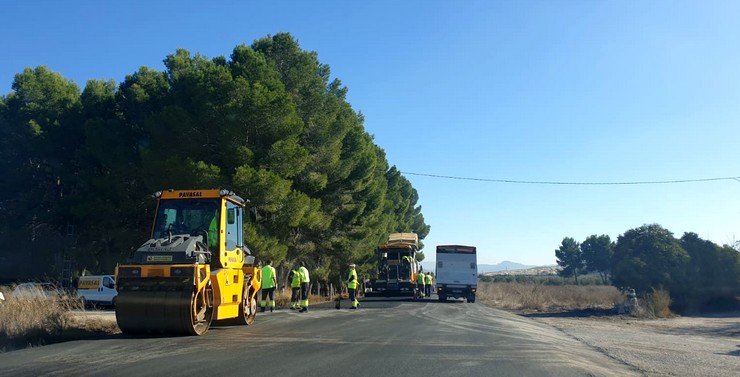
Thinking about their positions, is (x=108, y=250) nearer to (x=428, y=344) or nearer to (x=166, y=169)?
(x=166, y=169)

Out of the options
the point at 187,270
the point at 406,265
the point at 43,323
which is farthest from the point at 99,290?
the point at 406,265

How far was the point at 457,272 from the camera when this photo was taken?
33.9 metres

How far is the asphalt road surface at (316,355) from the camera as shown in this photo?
823cm

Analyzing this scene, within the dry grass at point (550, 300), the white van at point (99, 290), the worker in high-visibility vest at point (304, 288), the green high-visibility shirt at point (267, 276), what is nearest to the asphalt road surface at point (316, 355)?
→ the green high-visibility shirt at point (267, 276)

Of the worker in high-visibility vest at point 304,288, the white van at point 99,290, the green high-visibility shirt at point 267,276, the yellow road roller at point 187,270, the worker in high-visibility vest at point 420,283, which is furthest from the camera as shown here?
the worker in high-visibility vest at point 420,283

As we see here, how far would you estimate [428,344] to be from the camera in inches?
452

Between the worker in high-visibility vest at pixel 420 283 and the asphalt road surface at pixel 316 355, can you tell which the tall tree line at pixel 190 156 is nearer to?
the worker in high-visibility vest at pixel 420 283

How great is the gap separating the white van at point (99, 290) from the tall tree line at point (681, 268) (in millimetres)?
37538

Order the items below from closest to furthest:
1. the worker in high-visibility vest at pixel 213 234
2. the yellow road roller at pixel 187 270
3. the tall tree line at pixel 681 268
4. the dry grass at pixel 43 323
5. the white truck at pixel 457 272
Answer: the yellow road roller at pixel 187 270 < the dry grass at pixel 43 323 < the worker in high-visibility vest at pixel 213 234 < the white truck at pixel 457 272 < the tall tree line at pixel 681 268

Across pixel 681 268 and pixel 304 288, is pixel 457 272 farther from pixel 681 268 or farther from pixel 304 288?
pixel 681 268

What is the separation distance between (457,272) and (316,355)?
2513 centimetres

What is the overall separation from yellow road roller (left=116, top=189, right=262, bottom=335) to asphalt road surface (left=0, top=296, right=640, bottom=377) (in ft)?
1.48

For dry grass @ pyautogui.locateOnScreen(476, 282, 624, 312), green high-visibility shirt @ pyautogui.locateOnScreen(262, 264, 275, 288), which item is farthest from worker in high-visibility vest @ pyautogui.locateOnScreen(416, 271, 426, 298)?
green high-visibility shirt @ pyautogui.locateOnScreen(262, 264, 275, 288)

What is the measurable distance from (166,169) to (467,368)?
18.9 meters
